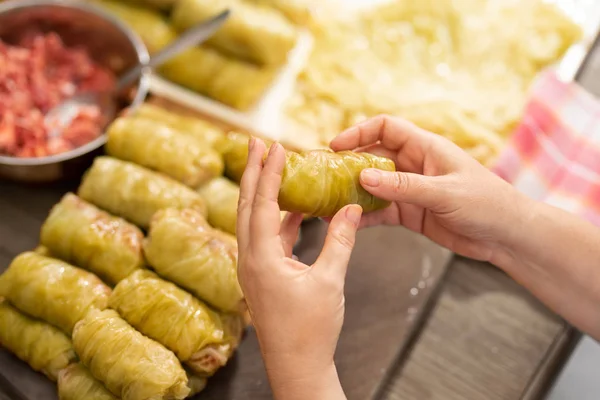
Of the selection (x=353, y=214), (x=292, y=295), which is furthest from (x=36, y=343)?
(x=353, y=214)

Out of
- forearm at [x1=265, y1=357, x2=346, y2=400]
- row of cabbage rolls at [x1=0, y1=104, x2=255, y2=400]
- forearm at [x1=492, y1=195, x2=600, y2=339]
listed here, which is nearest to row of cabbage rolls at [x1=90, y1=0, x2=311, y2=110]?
row of cabbage rolls at [x1=0, y1=104, x2=255, y2=400]

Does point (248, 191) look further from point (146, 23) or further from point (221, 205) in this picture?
point (146, 23)

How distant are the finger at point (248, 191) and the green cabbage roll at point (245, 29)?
1849 millimetres

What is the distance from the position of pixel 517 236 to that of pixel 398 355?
2.83 feet

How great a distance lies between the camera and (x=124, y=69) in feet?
12.4

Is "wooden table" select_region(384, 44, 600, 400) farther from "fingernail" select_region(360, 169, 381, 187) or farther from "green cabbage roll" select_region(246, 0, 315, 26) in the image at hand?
"green cabbage roll" select_region(246, 0, 315, 26)

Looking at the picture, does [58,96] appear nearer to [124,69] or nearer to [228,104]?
[124,69]

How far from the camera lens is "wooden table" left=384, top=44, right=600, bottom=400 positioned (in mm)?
2980

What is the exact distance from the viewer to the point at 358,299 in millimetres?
3223

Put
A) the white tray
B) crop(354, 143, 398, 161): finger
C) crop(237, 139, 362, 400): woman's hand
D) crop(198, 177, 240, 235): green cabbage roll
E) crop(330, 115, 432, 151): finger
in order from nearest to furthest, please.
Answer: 1. crop(237, 139, 362, 400): woman's hand
2. crop(330, 115, 432, 151): finger
3. crop(354, 143, 398, 161): finger
4. crop(198, 177, 240, 235): green cabbage roll
5. the white tray

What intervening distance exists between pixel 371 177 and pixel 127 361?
1258mm

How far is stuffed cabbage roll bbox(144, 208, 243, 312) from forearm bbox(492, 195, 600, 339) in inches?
52.4

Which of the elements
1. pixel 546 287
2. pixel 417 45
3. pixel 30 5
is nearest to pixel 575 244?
pixel 546 287

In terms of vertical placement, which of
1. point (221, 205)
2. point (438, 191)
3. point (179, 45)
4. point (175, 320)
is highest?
point (438, 191)
